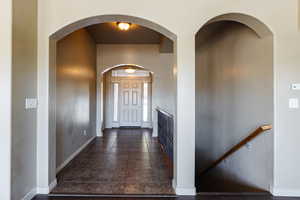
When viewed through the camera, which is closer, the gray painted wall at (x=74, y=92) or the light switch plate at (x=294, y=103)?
the light switch plate at (x=294, y=103)

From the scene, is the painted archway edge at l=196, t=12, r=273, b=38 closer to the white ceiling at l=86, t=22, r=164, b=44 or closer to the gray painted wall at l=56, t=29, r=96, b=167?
the gray painted wall at l=56, t=29, r=96, b=167

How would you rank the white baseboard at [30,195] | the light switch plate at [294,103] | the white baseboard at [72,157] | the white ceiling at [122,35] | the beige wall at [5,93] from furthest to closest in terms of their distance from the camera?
the white ceiling at [122,35], the white baseboard at [72,157], the light switch plate at [294,103], the white baseboard at [30,195], the beige wall at [5,93]

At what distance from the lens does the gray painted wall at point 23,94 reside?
227 cm

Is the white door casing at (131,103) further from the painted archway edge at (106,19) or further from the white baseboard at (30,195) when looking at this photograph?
the white baseboard at (30,195)

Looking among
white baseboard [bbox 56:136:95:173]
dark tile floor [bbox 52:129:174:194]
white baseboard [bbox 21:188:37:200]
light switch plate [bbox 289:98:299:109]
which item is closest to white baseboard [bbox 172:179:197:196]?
dark tile floor [bbox 52:129:174:194]

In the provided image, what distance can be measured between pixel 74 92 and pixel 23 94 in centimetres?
206

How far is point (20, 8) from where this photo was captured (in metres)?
2.35

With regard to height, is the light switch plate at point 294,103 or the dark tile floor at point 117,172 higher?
the light switch plate at point 294,103

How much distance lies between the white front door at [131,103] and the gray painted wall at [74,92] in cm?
292

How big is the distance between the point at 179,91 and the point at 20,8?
2.09 m

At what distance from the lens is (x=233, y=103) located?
12.8 feet

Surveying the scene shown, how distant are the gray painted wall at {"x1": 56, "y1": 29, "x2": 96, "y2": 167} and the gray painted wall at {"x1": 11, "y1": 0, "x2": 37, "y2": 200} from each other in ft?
3.00

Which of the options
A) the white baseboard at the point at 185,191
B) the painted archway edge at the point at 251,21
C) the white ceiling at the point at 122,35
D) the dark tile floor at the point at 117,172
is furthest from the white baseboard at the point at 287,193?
the white ceiling at the point at 122,35

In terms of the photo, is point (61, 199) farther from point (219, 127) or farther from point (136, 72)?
point (136, 72)
